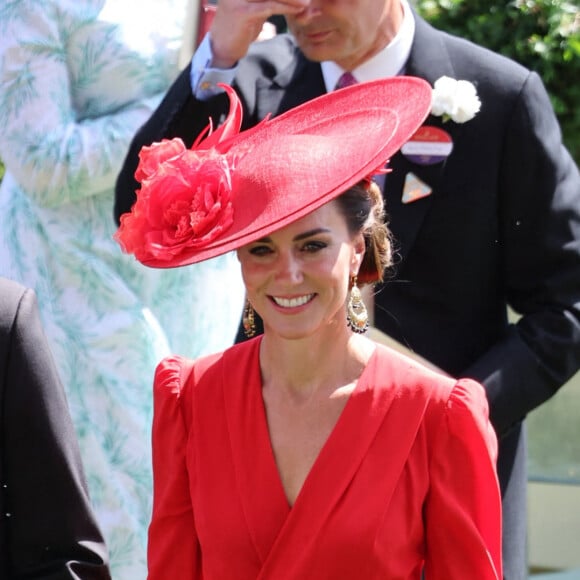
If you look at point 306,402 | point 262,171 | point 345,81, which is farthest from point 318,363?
point 345,81

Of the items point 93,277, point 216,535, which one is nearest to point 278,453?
point 216,535

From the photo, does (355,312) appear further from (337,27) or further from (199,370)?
(337,27)

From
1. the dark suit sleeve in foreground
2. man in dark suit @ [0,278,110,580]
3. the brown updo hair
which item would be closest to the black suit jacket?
the dark suit sleeve in foreground

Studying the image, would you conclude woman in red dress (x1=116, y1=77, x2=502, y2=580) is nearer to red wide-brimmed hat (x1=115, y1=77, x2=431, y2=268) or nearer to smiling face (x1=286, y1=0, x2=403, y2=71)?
red wide-brimmed hat (x1=115, y1=77, x2=431, y2=268)

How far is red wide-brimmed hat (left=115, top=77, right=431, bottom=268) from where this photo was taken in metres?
2.81

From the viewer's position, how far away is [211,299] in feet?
14.6

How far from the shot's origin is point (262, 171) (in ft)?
9.45

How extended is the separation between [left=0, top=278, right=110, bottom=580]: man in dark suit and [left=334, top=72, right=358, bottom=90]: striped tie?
1285 millimetres

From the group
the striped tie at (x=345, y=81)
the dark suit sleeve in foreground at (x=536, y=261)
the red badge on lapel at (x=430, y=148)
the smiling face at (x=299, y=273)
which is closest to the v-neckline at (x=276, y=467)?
the smiling face at (x=299, y=273)

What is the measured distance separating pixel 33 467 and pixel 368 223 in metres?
0.79

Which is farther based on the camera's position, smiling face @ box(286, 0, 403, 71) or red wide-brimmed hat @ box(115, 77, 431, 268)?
smiling face @ box(286, 0, 403, 71)

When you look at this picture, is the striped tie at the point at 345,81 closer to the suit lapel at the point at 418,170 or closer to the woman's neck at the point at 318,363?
the suit lapel at the point at 418,170

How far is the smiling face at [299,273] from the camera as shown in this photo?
2.90 meters

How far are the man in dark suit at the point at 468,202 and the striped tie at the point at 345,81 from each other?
2 cm
